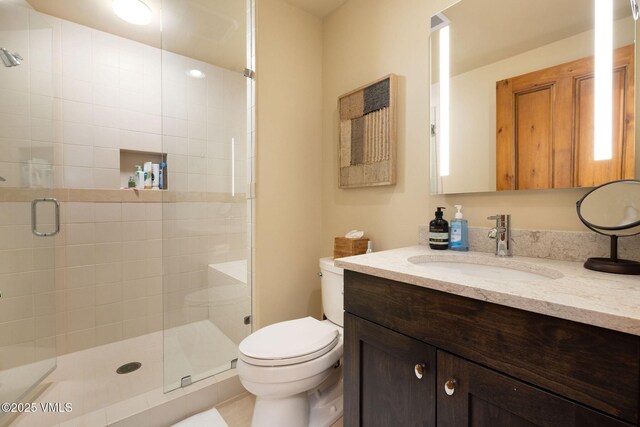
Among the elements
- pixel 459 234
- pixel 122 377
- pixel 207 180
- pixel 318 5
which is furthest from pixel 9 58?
pixel 459 234

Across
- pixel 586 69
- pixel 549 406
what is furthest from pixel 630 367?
pixel 586 69

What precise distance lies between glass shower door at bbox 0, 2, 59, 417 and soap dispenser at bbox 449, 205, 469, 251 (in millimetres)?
2250

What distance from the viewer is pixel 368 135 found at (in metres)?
1.60

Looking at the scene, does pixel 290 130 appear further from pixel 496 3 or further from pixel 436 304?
pixel 436 304

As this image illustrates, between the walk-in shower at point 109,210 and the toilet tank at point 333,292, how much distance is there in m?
0.51

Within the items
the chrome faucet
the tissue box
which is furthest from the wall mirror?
the tissue box

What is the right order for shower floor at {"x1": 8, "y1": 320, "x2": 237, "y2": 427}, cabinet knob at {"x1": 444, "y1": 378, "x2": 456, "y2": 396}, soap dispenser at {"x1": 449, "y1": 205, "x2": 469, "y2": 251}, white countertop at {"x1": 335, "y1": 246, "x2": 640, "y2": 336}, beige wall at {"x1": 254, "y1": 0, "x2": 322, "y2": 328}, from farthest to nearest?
beige wall at {"x1": 254, "y1": 0, "x2": 322, "y2": 328} < shower floor at {"x1": 8, "y1": 320, "x2": 237, "y2": 427} < soap dispenser at {"x1": 449, "y1": 205, "x2": 469, "y2": 251} < cabinet knob at {"x1": 444, "y1": 378, "x2": 456, "y2": 396} < white countertop at {"x1": 335, "y1": 246, "x2": 640, "y2": 336}

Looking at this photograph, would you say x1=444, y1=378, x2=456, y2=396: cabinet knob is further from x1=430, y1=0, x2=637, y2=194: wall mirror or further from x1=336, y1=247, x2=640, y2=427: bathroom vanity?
x1=430, y1=0, x2=637, y2=194: wall mirror

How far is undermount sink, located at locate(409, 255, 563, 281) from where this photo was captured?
90cm

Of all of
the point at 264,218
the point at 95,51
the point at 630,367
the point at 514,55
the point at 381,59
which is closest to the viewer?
the point at 630,367

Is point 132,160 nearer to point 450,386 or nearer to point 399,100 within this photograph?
point 399,100

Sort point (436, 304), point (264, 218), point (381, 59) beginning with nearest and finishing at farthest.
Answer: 1. point (436, 304)
2. point (381, 59)
3. point (264, 218)

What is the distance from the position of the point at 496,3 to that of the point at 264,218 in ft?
5.03

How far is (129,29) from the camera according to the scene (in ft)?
6.49
